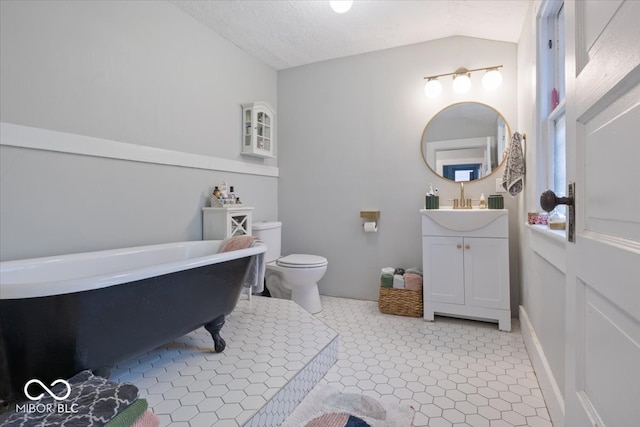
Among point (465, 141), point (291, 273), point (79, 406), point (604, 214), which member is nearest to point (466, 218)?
point (465, 141)

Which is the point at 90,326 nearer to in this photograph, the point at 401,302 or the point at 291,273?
the point at 291,273

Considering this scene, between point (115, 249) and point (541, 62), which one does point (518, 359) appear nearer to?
point (541, 62)

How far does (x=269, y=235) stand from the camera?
3076 mm

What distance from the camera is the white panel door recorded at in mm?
534

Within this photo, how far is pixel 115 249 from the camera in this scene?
2.01 metres

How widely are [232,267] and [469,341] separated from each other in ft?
5.50

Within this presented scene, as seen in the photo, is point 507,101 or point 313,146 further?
point 313,146

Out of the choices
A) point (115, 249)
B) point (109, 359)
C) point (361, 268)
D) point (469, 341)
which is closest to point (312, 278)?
point (361, 268)

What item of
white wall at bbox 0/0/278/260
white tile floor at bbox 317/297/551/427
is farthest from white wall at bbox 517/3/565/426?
white wall at bbox 0/0/278/260

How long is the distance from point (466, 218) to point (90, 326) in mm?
2361

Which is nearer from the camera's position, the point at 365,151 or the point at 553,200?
the point at 553,200

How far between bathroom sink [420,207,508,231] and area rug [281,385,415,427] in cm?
143

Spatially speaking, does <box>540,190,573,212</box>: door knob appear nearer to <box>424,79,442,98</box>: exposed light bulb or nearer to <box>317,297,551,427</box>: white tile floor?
<box>317,297,551,427</box>: white tile floor

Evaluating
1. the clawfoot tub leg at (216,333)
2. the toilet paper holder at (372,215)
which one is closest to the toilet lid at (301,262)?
the toilet paper holder at (372,215)
